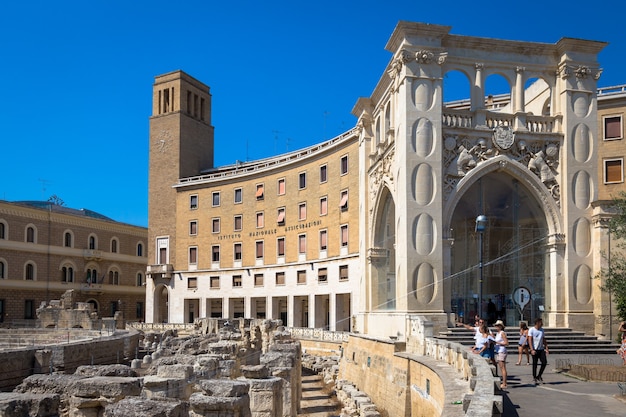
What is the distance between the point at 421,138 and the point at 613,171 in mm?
10614

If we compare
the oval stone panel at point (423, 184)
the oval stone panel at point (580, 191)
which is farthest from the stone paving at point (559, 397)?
the oval stone panel at point (580, 191)

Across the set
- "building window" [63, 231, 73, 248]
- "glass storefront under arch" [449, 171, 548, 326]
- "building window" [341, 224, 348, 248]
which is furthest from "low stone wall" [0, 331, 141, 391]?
"building window" [63, 231, 73, 248]

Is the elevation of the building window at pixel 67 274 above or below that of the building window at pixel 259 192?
below

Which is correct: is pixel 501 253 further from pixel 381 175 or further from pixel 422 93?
pixel 422 93

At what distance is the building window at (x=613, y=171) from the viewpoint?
28875 mm

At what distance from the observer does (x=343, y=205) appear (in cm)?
4216

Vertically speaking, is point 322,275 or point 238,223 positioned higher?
point 238,223

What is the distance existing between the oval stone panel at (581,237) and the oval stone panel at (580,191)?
1.96ft

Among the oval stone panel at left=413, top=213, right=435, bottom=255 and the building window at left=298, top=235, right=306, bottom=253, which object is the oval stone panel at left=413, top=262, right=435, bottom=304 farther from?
the building window at left=298, top=235, right=306, bottom=253

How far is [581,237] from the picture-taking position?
24.8m

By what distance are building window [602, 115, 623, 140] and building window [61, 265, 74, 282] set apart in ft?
139

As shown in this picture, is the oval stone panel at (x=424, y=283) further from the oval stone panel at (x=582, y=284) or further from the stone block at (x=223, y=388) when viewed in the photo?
the stone block at (x=223, y=388)

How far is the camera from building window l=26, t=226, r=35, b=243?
51.3 meters

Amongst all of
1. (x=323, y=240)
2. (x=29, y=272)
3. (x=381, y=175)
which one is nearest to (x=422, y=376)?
(x=381, y=175)
